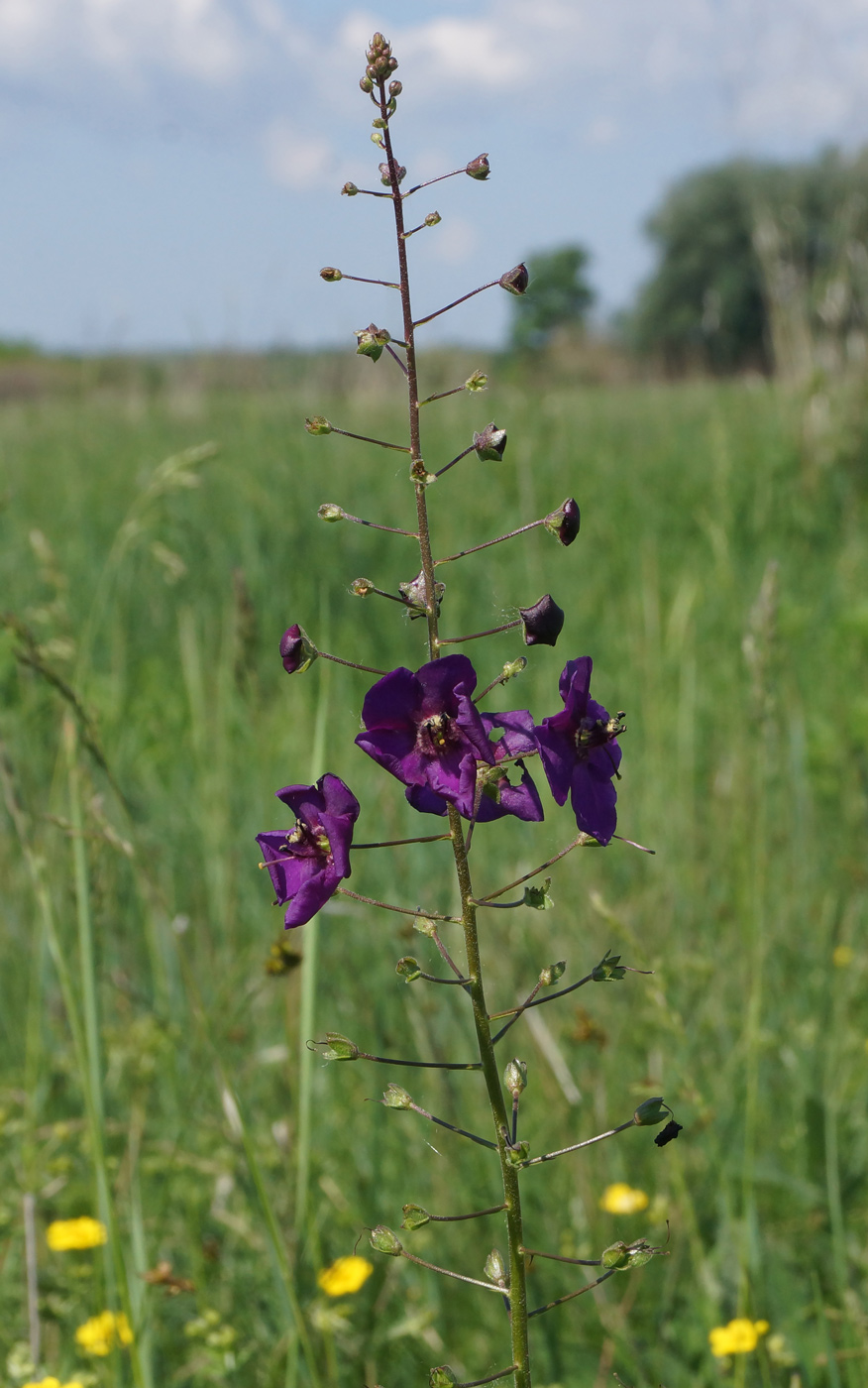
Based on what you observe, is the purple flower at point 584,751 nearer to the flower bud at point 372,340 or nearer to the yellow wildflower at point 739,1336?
the flower bud at point 372,340

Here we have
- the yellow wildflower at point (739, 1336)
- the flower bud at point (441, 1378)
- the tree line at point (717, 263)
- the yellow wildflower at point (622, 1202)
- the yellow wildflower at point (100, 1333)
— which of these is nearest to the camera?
the flower bud at point (441, 1378)

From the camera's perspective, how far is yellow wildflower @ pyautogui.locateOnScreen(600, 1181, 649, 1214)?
203cm

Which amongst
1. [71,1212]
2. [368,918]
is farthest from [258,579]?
[71,1212]

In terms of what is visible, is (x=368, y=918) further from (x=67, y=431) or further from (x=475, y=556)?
(x=67, y=431)

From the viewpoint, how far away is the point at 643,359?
39.1 metres

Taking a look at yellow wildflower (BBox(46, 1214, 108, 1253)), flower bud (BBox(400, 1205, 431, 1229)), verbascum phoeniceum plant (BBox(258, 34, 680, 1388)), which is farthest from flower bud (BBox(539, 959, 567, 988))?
yellow wildflower (BBox(46, 1214, 108, 1253))

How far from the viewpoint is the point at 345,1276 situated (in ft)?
6.07

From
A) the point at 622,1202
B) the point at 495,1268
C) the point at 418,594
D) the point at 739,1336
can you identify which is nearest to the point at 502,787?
the point at 418,594

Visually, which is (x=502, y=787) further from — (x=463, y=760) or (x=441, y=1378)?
(x=441, y=1378)

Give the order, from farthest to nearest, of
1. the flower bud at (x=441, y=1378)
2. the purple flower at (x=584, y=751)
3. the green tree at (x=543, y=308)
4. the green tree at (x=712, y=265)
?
the green tree at (x=712, y=265) < the green tree at (x=543, y=308) < the purple flower at (x=584, y=751) < the flower bud at (x=441, y=1378)

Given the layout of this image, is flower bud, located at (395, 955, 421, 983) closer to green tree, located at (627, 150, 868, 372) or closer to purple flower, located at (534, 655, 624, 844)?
purple flower, located at (534, 655, 624, 844)

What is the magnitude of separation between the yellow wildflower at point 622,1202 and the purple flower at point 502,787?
4.05 ft

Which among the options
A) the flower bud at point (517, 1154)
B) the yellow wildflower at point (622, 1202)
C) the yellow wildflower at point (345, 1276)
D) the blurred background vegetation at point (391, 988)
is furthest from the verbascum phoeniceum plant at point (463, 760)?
the yellow wildflower at point (622, 1202)

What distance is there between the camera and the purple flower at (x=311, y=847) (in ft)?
3.46
